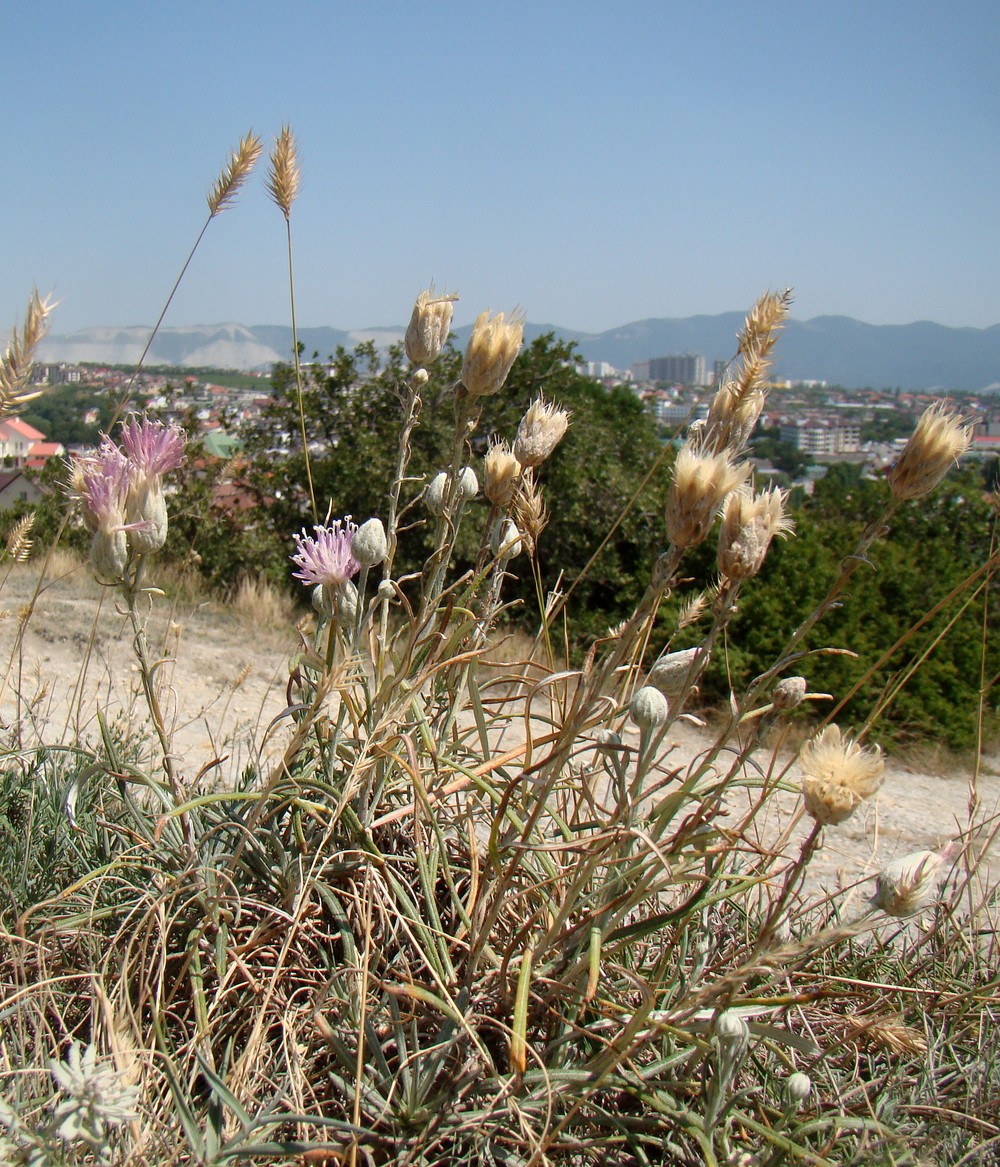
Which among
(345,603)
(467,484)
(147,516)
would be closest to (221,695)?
(467,484)

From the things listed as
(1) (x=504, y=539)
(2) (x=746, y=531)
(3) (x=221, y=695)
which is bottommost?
(3) (x=221, y=695)

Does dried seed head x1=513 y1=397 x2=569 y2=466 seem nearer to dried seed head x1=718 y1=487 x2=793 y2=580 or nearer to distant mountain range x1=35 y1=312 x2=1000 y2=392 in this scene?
dried seed head x1=718 y1=487 x2=793 y2=580

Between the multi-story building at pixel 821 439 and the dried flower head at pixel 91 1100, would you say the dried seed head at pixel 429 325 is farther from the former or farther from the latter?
the multi-story building at pixel 821 439

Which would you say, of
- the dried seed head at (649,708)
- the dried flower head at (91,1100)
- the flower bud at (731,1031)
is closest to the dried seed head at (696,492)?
the dried seed head at (649,708)

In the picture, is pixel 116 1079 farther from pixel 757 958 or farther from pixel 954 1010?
pixel 954 1010

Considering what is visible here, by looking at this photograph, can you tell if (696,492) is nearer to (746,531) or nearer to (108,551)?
(746,531)

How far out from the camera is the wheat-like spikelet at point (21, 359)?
1.32 meters

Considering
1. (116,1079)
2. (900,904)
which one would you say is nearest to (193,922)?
(116,1079)

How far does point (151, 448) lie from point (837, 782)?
94cm

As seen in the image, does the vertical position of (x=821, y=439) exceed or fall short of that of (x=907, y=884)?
it falls short

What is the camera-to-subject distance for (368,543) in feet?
4.16

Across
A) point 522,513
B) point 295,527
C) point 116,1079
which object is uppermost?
point 522,513

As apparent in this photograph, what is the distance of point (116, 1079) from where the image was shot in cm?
84

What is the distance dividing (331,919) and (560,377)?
7.78 m
